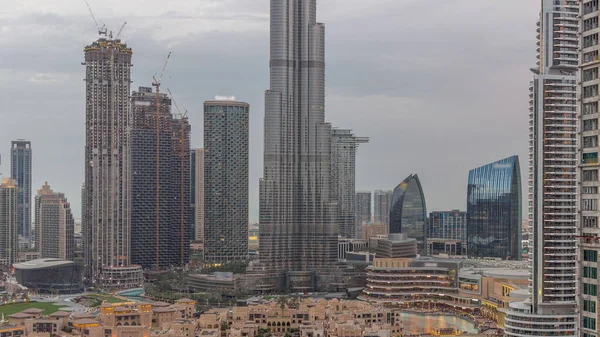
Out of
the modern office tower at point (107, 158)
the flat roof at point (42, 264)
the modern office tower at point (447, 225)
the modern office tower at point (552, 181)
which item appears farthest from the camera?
the modern office tower at point (447, 225)

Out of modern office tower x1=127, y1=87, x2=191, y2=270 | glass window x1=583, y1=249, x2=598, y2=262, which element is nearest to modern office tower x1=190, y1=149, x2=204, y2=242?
modern office tower x1=127, y1=87, x2=191, y2=270

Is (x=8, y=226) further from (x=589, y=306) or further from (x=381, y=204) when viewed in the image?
(x=589, y=306)

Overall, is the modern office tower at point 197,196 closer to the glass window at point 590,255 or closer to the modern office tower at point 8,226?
the modern office tower at point 8,226

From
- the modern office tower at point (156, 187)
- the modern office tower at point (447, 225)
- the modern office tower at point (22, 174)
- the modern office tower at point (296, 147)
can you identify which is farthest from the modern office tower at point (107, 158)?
the modern office tower at point (22, 174)

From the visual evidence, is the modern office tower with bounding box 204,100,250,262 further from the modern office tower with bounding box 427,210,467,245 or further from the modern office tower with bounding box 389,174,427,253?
the modern office tower with bounding box 427,210,467,245

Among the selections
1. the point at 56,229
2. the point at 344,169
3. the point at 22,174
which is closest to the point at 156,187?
the point at 56,229

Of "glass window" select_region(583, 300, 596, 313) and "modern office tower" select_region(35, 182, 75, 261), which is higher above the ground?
"glass window" select_region(583, 300, 596, 313)
